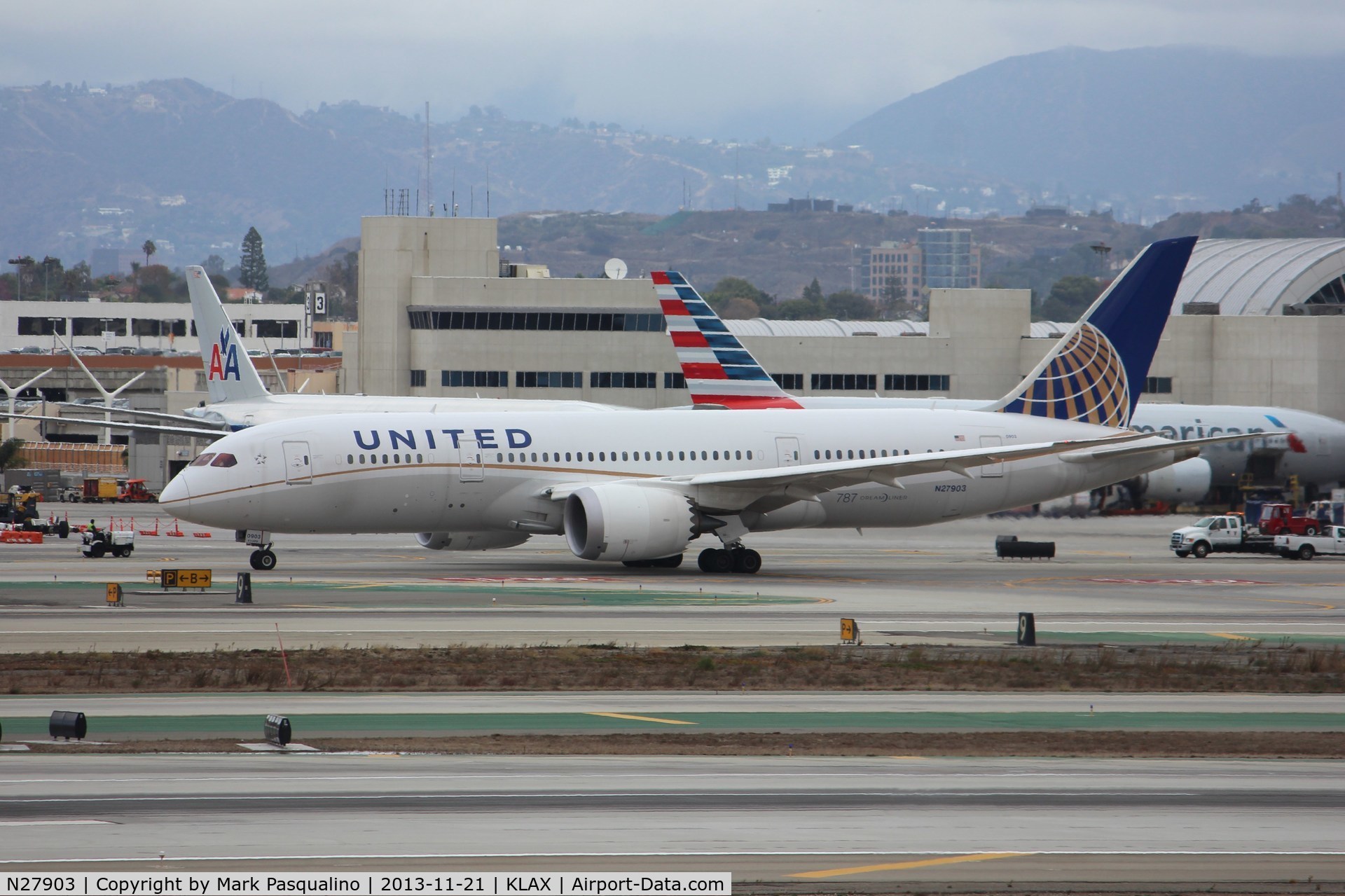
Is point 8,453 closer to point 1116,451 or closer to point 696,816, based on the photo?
point 1116,451

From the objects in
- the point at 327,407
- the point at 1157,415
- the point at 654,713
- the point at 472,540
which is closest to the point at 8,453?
the point at 327,407

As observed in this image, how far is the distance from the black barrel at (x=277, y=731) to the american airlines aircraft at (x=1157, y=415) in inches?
1820

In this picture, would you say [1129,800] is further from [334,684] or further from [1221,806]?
[334,684]

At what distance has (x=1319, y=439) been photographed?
73.8 meters

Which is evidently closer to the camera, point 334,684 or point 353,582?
point 334,684

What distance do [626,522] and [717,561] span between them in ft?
14.7

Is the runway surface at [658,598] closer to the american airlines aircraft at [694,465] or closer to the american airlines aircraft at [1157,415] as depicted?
the american airlines aircraft at [694,465]

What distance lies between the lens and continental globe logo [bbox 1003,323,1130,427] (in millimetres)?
48594

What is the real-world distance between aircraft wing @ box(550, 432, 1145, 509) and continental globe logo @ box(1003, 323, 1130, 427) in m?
4.87

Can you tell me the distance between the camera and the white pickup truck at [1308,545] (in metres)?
52.3

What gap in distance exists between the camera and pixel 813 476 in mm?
41906

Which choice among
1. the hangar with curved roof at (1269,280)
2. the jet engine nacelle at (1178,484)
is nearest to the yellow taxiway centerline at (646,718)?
the jet engine nacelle at (1178,484)

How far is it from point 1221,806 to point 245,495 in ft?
96.0

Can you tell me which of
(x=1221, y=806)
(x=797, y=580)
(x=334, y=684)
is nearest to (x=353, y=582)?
(x=797, y=580)
